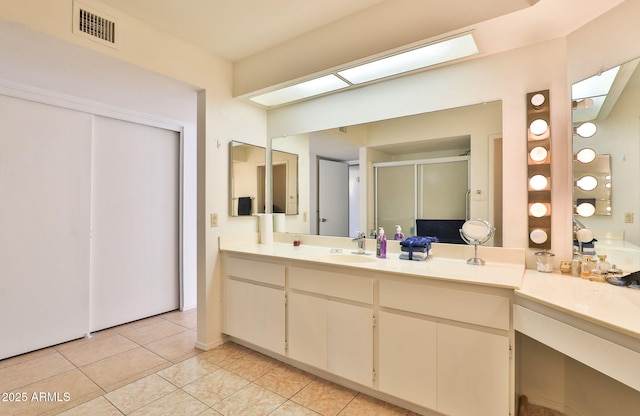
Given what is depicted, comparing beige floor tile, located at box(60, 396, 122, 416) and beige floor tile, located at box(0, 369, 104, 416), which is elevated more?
beige floor tile, located at box(60, 396, 122, 416)

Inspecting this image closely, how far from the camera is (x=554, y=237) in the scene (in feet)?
6.07

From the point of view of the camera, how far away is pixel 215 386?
209cm

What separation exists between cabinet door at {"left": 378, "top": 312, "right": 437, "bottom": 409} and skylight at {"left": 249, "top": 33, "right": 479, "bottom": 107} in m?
1.65

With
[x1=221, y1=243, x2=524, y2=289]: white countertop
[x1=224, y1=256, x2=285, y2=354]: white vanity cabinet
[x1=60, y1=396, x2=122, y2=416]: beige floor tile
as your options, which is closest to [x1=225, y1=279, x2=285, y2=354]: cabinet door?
[x1=224, y1=256, x2=285, y2=354]: white vanity cabinet

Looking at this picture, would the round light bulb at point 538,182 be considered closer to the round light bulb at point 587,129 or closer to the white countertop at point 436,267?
the round light bulb at point 587,129

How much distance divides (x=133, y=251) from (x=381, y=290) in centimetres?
282

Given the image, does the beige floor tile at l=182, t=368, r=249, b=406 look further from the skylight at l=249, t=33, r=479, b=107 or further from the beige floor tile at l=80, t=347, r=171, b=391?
the skylight at l=249, t=33, r=479, b=107

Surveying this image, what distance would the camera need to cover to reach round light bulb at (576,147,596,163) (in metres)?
1.70

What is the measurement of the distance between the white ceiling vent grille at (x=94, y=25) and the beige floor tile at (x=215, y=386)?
2.32 metres

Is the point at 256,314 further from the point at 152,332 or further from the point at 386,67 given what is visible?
the point at 386,67

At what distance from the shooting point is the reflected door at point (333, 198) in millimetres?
2660

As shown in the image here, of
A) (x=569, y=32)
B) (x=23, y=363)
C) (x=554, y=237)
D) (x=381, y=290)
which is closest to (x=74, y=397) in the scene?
(x=23, y=363)

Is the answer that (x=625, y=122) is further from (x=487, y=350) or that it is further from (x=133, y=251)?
(x=133, y=251)

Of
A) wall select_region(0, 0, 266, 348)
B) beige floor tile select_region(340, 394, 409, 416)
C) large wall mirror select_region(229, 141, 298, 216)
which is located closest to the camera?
beige floor tile select_region(340, 394, 409, 416)
